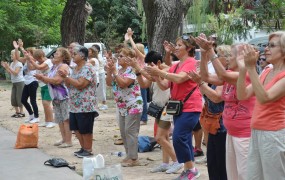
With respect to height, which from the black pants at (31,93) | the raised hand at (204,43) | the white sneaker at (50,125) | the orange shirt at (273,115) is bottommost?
the white sneaker at (50,125)

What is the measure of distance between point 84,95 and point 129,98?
3.25 ft

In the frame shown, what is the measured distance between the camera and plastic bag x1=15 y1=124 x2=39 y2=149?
1033cm

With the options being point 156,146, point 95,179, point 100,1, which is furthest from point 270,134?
point 100,1

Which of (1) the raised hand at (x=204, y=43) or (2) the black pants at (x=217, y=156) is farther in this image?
(2) the black pants at (x=217, y=156)

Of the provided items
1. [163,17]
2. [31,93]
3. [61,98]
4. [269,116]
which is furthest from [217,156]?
[31,93]

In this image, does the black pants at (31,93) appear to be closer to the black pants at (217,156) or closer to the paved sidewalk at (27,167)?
the paved sidewalk at (27,167)

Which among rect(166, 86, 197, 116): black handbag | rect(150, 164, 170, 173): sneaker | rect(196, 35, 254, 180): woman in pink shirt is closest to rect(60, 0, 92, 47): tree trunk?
rect(150, 164, 170, 173): sneaker

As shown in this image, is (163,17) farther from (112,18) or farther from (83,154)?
(112,18)

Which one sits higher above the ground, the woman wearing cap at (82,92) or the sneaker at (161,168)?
the woman wearing cap at (82,92)

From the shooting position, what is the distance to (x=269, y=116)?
4.64 m

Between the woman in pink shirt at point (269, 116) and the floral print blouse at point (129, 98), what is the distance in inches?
147

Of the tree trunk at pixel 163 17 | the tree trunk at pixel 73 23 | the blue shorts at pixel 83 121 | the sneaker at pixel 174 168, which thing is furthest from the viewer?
the tree trunk at pixel 73 23

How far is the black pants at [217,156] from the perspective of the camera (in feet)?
19.8

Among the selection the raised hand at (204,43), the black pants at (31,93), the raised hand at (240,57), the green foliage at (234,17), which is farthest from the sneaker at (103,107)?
the raised hand at (240,57)
